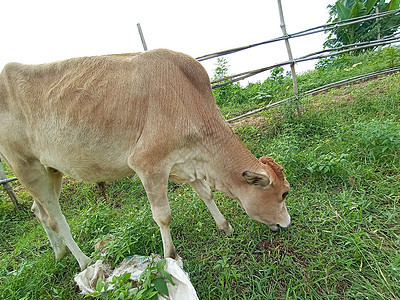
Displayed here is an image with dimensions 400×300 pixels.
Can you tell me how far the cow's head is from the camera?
215cm

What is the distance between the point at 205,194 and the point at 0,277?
94.9 inches

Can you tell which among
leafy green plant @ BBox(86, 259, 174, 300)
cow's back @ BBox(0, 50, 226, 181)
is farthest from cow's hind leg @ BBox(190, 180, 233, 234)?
leafy green plant @ BBox(86, 259, 174, 300)

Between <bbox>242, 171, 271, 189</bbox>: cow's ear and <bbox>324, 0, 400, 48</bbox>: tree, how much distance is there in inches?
411

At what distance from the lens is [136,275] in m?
2.04

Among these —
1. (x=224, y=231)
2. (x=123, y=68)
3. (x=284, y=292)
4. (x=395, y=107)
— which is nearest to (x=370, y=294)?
(x=284, y=292)

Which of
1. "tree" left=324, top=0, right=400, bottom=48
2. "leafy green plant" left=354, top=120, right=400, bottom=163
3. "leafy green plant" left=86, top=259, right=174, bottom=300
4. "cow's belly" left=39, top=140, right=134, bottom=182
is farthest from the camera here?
"tree" left=324, top=0, right=400, bottom=48

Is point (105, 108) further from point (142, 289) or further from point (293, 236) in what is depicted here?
point (293, 236)

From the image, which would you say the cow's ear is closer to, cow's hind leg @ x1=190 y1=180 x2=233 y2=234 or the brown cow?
the brown cow

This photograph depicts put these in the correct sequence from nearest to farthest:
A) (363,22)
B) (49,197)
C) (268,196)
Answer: (268,196) < (49,197) < (363,22)

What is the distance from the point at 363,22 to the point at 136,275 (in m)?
14.3

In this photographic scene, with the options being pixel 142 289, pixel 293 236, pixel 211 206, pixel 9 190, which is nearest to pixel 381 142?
pixel 293 236

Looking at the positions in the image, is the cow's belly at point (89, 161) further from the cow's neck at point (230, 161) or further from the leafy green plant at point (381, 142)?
the leafy green plant at point (381, 142)

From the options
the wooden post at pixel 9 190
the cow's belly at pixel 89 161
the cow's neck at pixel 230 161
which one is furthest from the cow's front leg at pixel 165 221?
the wooden post at pixel 9 190

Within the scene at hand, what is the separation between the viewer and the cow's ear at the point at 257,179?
2041 millimetres
